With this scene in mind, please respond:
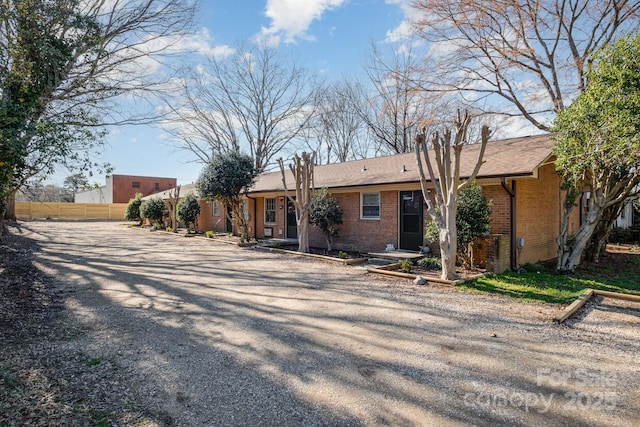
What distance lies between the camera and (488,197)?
9.38 metres

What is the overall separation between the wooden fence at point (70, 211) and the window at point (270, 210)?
30630 mm

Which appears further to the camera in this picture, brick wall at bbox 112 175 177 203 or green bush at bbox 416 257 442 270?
brick wall at bbox 112 175 177 203

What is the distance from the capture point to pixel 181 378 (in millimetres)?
3322

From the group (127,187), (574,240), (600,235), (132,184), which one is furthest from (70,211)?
(600,235)

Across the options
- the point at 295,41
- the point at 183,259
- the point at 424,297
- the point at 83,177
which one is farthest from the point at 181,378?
the point at 295,41

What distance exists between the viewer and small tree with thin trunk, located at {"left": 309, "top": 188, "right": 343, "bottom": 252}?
12055 mm

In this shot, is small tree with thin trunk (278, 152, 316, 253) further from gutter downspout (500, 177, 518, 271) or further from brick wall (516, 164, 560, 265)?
brick wall (516, 164, 560, 265)

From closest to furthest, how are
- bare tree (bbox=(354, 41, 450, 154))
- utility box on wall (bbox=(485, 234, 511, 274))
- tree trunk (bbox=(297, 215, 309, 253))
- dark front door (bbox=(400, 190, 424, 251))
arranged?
utility box on wall (bbox=(485, 234, 511, 274))
dark front door (bbox=(400, 190, 424, 251))
tree trunk (bbox=(297, 215, 309, 253))
bare tree (bbox=(354, 41, 450, 154))

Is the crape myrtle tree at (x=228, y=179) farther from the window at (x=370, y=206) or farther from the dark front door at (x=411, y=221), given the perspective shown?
the dark front door at (x=411, y=221)

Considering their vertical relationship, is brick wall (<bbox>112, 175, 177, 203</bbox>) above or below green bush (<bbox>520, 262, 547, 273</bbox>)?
above

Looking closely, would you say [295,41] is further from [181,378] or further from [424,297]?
[181,378]

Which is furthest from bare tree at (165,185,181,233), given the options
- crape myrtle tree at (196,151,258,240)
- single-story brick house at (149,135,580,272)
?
single-story brick house at (149,135,580,272)

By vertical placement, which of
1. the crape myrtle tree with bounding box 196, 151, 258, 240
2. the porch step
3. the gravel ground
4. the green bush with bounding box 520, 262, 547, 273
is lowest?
the gravel ground

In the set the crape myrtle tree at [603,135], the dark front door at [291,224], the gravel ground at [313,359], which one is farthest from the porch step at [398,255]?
the dark front door at [291,224]
